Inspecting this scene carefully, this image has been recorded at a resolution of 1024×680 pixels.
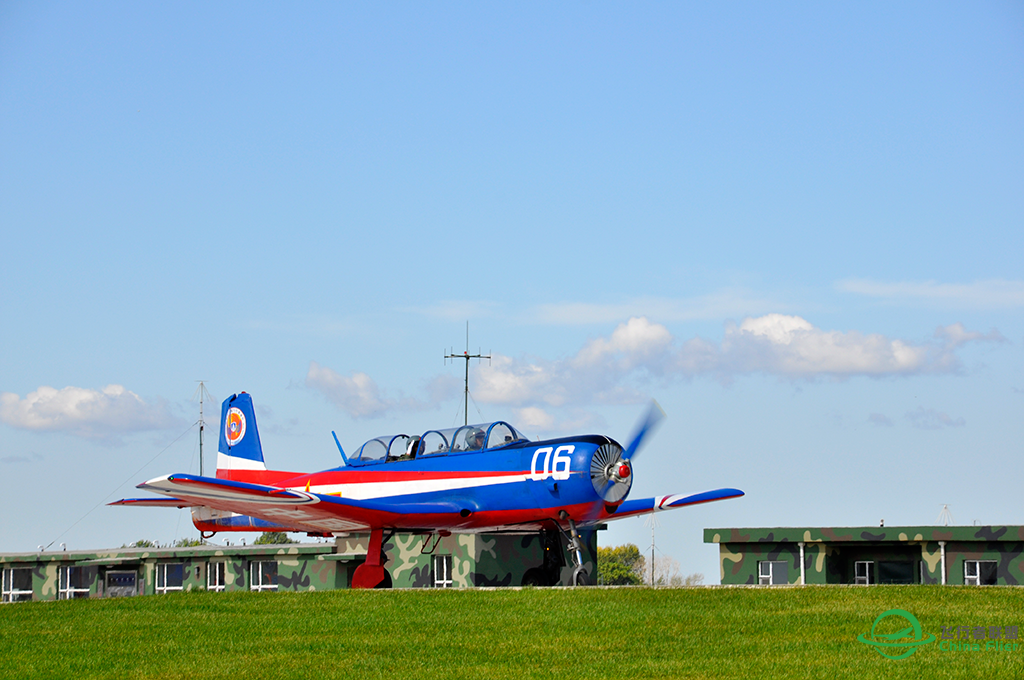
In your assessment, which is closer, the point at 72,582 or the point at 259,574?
the point at 259,574

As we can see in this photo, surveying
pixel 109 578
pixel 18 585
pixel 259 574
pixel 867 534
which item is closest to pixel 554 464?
pixel 867 534

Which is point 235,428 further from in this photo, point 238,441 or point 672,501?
point 672,501

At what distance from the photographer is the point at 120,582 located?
40.8m

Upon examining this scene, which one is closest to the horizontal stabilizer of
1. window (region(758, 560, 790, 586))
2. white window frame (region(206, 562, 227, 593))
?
white window frame (region(206, 562, 227, 593))

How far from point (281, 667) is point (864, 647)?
23.4 feet

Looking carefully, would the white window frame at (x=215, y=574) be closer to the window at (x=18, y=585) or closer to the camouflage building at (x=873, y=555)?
the window at (x=18, y=585)

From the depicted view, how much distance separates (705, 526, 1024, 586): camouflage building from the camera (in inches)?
1179

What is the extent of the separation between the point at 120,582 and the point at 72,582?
215cm

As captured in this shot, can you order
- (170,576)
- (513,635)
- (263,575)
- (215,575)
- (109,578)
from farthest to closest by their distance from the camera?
(109,578)
(170,576)
(215,575)
(263,575)
(513,635)

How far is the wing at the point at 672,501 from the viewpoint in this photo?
24.0m

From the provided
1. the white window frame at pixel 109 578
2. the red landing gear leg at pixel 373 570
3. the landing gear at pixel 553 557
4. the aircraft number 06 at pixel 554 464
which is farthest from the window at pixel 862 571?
the white window frame at pixel 109 578

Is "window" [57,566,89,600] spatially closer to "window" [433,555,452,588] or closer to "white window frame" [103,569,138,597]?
"white window frame" [103,569,138,597]

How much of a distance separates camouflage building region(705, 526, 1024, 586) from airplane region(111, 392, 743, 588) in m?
9.23

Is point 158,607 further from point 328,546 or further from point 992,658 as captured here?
point 328,546
